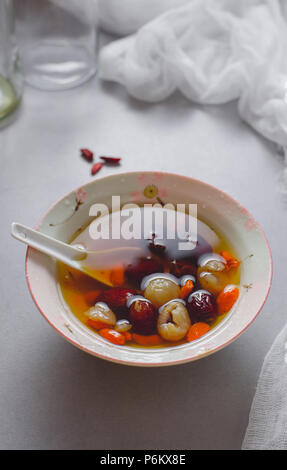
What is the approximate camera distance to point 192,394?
734mm

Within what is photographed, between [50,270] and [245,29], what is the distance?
0.70 metres

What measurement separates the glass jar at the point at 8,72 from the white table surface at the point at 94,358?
28mm

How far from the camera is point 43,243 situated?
2.45 feet

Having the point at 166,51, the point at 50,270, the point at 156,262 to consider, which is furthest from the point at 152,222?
the point at 166,51

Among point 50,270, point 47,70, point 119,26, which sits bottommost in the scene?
point 50,270

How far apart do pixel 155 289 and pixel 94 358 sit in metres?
0.13

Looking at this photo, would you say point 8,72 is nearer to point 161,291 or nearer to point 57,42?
point 57,42

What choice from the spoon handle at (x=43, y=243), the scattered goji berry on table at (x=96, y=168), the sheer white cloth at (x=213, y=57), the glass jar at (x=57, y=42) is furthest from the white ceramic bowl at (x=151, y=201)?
the glass jar at (x=57, y=42)

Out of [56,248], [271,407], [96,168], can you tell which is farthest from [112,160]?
[271,407]

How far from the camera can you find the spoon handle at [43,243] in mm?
739

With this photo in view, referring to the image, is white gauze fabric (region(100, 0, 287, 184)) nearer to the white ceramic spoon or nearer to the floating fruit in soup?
the floating fruit in soup

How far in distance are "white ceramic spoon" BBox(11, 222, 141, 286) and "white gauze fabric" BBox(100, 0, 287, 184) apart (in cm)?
47

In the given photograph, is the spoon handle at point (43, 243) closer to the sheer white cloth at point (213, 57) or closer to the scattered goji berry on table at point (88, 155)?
the scattered goji berry on table at point (88, 155)
